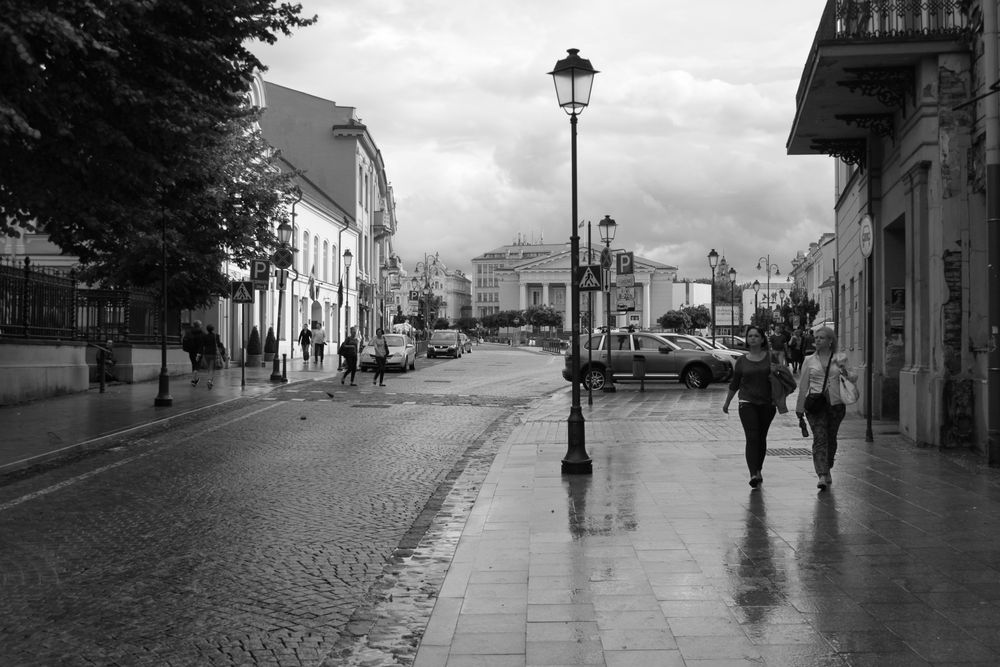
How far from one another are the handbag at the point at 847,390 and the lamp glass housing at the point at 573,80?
172 inches

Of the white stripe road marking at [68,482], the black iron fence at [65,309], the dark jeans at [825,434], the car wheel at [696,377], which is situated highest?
the black iron fence at [65,309]

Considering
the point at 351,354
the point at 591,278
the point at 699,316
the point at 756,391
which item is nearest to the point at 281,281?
the point at 351,354

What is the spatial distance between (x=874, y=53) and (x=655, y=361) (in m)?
15.8

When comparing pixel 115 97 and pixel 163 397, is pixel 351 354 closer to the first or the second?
pixel 163 397

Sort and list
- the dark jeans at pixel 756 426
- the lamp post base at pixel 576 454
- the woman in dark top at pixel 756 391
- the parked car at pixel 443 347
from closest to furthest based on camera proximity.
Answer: the dark jeans at pixel 756 426
the woman in dark top at pixel 756 391
the lamp post base at pixel 576 454
the parked car at pixel 443 347

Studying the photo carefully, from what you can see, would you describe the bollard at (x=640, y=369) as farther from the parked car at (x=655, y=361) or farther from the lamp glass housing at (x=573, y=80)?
the lamp glass housing at (x=573, y=80)

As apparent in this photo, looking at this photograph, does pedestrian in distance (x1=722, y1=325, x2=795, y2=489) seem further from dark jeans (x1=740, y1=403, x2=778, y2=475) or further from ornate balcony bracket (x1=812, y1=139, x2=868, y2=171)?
ornate balcony bracket (x1=812, y1=139, x2=868, y2=171)

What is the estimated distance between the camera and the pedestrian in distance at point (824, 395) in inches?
368

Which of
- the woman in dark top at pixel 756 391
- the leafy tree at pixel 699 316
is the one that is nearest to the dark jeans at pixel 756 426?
the woman in dark top at pixel 756 391

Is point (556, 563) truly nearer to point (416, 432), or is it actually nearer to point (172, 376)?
point (416, 432)

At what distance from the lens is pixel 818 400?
31.1 ft

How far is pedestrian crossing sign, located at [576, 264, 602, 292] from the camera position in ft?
52.4

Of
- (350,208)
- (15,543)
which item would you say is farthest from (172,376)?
(350,208)

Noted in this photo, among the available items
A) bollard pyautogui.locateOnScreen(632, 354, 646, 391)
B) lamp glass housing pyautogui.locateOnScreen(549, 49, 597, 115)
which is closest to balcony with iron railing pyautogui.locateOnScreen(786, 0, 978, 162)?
lamp glass housing pyautogui.locateOnScreen(549, 49, 597, 115)
